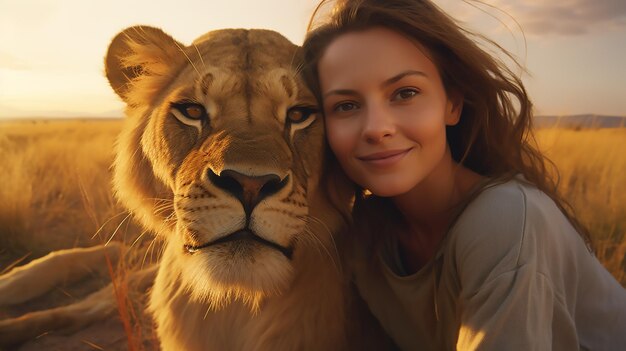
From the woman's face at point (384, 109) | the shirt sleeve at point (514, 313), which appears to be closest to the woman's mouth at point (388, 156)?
the woman's face at point (384, 109)

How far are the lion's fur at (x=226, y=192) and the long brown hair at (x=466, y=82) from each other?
26 cm

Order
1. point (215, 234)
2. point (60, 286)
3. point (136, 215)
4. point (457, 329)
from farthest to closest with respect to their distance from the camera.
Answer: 1. point (60, 286)
2. point (136, 215)
3. point (457, 329)
4. point (215, 234)

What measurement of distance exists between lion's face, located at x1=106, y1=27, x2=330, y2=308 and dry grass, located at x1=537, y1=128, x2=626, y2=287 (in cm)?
303

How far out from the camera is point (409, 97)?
2.27m

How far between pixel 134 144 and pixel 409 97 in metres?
1.30

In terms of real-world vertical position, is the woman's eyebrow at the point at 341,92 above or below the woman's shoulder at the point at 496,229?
above

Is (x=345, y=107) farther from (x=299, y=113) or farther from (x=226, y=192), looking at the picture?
(x=226, y=192)

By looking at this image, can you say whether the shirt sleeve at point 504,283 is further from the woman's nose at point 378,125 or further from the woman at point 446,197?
the woman's nose at point 378,125

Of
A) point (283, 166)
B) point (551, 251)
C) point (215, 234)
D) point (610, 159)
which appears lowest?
point (610, 159)

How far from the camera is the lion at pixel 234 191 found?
6.68ft

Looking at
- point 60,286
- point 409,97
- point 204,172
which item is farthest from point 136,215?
point 60,286

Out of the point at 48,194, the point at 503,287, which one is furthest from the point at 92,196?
the point at 503,287

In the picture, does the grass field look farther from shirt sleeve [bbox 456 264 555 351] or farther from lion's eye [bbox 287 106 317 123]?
shirt sleeve [bbox 456 264 555 351]

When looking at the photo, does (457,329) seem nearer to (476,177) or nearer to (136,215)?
(476,177)
